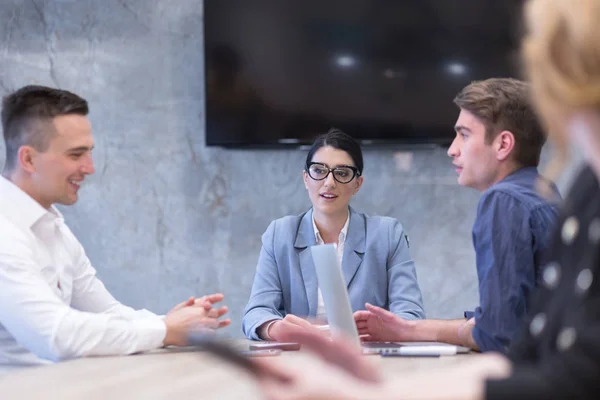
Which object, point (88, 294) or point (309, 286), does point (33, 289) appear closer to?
point (88, 294)

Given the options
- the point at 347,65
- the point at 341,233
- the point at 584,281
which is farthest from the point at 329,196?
the point at 584,281

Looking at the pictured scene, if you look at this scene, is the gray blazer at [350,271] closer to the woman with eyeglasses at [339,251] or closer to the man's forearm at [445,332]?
the woman with eyeglasses at [339,251]

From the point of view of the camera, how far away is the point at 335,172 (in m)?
3.23

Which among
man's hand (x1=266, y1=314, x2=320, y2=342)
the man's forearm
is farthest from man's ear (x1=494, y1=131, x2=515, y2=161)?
man's hand (x1=266, y1=314, x2=320, y2=342)

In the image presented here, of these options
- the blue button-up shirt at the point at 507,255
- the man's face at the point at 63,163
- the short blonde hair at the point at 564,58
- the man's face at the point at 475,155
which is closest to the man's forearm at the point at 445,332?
the blue button-up shirt at the point at 507,255

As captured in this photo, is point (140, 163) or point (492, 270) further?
point (140, 163)

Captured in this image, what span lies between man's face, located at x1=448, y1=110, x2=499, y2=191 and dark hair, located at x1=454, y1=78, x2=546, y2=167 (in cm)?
2

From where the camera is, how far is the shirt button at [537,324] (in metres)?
1.10

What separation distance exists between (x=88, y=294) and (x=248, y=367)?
188 cm

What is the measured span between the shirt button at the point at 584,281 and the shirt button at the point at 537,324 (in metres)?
0.10

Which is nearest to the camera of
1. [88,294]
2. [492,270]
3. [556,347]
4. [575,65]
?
[575,65]

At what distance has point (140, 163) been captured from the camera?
4.39m

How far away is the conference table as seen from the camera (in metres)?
1.59

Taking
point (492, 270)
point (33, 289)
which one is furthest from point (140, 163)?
point (492, 270)
